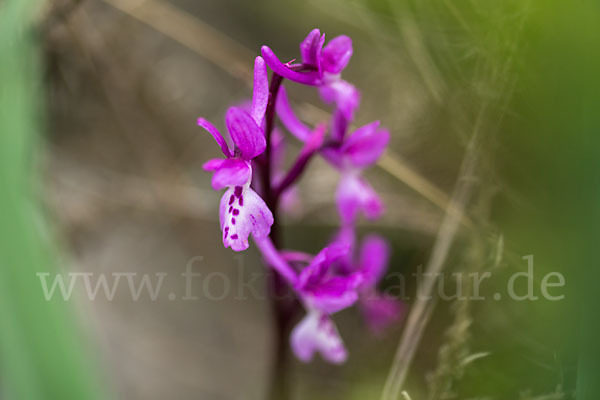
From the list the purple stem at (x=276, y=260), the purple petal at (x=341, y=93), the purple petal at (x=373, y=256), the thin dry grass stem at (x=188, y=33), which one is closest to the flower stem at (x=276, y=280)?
the purple stem at (x=276, y=260)

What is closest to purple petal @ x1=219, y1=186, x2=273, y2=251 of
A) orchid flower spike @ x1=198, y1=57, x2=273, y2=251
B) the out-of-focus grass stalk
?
orchid flower spike @ x1=198, y1=57, x2=273, y2=251

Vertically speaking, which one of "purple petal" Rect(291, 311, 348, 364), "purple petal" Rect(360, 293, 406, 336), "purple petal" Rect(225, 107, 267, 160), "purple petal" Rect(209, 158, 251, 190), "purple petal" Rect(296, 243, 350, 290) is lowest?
"purple petal" Rect(291, 311, 348, 364)

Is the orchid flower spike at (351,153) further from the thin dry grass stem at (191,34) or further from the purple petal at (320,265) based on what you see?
the thin dry grass stem at (191,34)

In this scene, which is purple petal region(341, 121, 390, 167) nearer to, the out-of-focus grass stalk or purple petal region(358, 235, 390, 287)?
purple petal region(358, 235, 390, 287)

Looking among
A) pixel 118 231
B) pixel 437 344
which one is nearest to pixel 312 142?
pixel 437 344

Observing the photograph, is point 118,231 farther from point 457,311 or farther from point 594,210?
point 594,210

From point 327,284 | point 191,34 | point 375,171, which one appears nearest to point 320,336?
point 327,284
